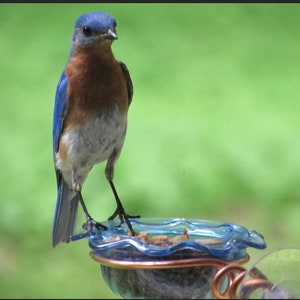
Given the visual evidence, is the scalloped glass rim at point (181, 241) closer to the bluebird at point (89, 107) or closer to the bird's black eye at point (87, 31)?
the bluebird at point (89, 107)

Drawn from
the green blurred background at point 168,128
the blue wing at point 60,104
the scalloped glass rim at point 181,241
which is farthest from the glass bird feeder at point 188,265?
the green blurred background at point 168,128

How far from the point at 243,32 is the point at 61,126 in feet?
21.6

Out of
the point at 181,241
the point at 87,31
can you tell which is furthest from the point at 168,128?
the point at 181,241

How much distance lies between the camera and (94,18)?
4.32m

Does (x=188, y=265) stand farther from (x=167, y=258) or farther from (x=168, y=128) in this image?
(x=168, y=128)

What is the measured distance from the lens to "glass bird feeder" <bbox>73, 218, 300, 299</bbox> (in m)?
3.80

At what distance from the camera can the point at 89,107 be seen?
15.2 feet

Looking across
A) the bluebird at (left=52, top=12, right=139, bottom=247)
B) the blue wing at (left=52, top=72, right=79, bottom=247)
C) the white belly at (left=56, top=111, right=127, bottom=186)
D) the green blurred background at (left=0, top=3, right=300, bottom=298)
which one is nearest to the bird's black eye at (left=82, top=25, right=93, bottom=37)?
the bluebird at (left=52, top=12, right=139, bottom=247)

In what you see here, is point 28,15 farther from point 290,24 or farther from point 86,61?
point 86,61

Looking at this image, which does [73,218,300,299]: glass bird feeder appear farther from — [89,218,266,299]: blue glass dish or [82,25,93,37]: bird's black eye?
[82,25,93,37]: bird's black eye

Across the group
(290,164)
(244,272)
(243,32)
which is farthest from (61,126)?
(243,32)

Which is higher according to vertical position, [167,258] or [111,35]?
[111,35]

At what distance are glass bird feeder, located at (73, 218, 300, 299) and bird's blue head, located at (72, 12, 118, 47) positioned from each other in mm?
782

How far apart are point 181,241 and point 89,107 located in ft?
3.08
